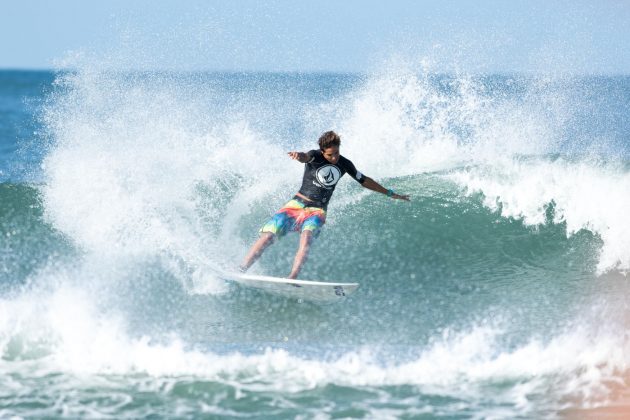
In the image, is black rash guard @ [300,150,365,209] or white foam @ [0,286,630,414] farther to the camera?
black rash guard @ [300,150,365,209]

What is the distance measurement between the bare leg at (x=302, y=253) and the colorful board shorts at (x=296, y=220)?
9cm

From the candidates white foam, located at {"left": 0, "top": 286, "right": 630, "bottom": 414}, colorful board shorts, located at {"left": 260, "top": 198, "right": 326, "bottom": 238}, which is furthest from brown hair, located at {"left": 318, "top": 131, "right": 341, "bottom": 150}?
white foam, located at {"left": 0, "top": 286, "right": 630, "bottom": 414}

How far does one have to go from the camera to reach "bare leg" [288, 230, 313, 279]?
7434 mm

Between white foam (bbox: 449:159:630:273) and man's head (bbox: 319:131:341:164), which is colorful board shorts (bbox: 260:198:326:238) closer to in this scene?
man's head (bbox: 319:131:341:164)

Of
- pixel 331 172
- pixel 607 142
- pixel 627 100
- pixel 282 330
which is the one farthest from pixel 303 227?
pixel 627 100

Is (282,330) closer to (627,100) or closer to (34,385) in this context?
(34,385)

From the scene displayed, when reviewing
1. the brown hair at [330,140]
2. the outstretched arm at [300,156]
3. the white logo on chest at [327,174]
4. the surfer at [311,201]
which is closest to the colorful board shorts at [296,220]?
the surfer at [311,201]

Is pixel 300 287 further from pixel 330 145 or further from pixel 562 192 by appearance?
pixel 562 192

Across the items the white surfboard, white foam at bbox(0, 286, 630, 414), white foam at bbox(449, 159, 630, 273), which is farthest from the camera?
white foam at bbox(449, 159, 630, 273)

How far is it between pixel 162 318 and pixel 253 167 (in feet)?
16.9

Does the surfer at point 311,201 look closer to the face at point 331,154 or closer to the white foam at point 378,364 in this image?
the face at point 331,154

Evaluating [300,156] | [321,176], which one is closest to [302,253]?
[321,176]

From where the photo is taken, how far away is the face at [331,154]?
7664 millimetres

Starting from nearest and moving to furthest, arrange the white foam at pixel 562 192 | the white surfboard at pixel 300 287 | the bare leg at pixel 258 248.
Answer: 1. the white surfboard at pixel 300 287
2. the bare leg at pixel 258 248
3. the white foam at pixel 562 192
